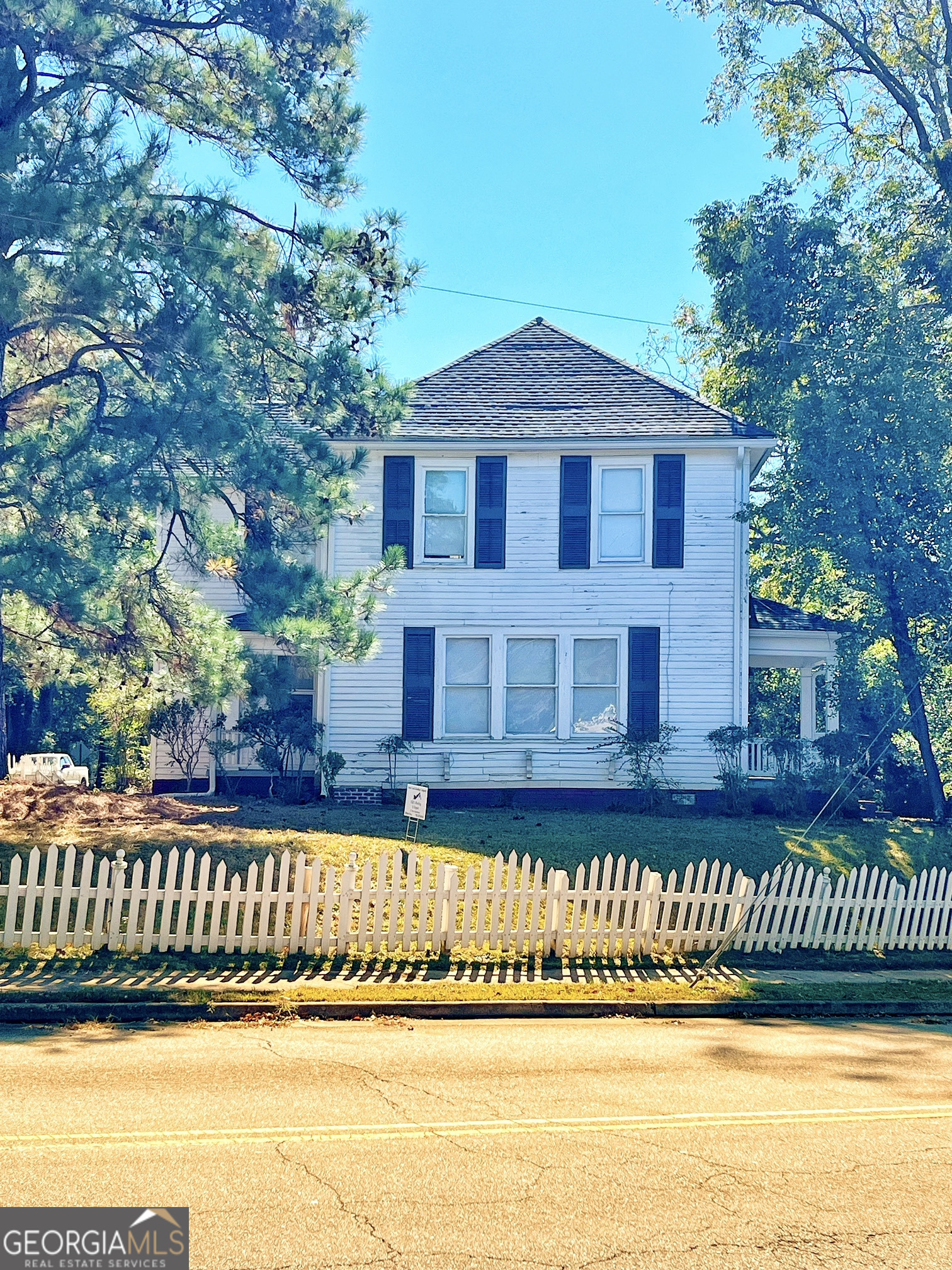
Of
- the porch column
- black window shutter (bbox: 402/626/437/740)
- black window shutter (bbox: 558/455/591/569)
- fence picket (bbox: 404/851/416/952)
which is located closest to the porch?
the porch column

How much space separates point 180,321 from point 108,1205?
492 inches

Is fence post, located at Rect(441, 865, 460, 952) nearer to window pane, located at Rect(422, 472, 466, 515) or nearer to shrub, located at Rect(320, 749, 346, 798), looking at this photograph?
shrub, located at Rect(320, 749, 346, 798)

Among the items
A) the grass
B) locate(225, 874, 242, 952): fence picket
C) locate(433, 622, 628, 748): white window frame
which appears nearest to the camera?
locate(225, 874, 242, 952): fence picket

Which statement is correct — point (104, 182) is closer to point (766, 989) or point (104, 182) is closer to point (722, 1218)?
point (766, 989)

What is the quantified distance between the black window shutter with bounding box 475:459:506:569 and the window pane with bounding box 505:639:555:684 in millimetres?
1553

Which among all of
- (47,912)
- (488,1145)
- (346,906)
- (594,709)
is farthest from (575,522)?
(488,1145)

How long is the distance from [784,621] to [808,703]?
178 centimetres

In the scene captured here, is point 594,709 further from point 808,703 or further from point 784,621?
point 808,703

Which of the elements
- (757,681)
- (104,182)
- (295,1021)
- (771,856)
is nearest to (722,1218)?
(295,1021)

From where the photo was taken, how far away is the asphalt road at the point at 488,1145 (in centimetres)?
511

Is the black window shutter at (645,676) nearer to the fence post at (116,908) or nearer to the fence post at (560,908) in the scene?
the fence post at (560,908)

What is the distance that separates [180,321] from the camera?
50.7 feet

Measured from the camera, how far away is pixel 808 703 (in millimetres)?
23922

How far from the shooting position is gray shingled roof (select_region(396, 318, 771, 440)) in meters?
22.5
